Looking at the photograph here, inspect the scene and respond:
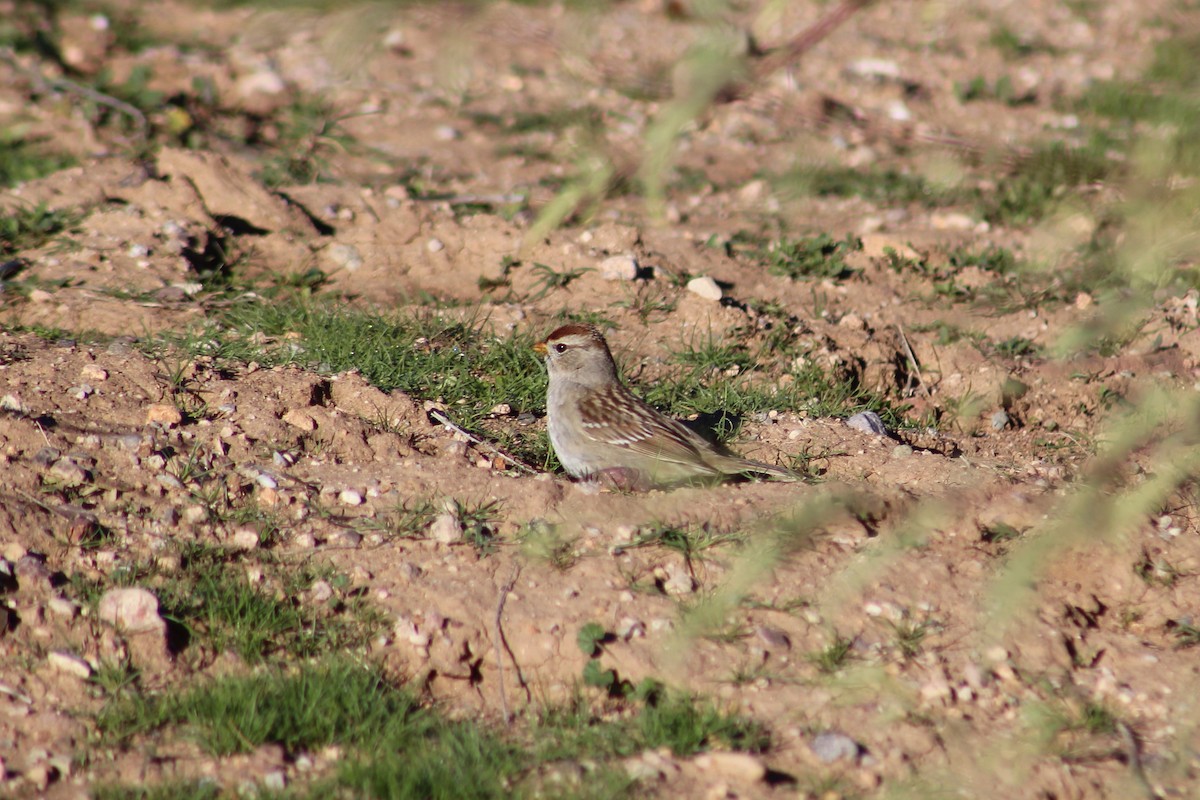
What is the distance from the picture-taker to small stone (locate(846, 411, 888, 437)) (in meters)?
5.77

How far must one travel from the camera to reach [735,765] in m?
3.72

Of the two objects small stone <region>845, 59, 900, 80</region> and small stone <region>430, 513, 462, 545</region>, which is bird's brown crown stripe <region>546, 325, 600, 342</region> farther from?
small stone <region>845, 59, 900, 80</region>

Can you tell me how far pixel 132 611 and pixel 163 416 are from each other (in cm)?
121

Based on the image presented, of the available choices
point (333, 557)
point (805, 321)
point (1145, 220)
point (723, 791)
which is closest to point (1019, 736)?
point (723, 791)

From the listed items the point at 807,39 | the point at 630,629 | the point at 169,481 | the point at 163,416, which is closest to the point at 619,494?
the point at 630,629

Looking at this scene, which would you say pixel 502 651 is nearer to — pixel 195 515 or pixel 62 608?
pixel 195 515

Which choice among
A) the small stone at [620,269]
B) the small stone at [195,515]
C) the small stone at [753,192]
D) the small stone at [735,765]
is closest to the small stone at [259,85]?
the small stone at [753,192]

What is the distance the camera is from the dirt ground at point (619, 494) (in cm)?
374

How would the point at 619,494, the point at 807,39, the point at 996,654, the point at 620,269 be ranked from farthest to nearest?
the point at 620,269 → the point at 619,494 → the point at 996,654 → the point at 807,39

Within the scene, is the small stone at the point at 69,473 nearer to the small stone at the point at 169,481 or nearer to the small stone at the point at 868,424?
the small stone at the point at 169,481

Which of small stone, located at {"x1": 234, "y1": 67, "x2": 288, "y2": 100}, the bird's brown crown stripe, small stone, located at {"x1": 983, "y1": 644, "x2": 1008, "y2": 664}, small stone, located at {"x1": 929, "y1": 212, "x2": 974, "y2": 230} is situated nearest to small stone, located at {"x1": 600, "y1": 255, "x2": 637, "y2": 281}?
the bird's brown crown stripe

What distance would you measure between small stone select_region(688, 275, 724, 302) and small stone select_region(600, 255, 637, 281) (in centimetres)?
34

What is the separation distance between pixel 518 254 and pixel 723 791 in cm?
423

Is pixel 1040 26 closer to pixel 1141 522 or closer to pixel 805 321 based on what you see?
pixel 805 321
